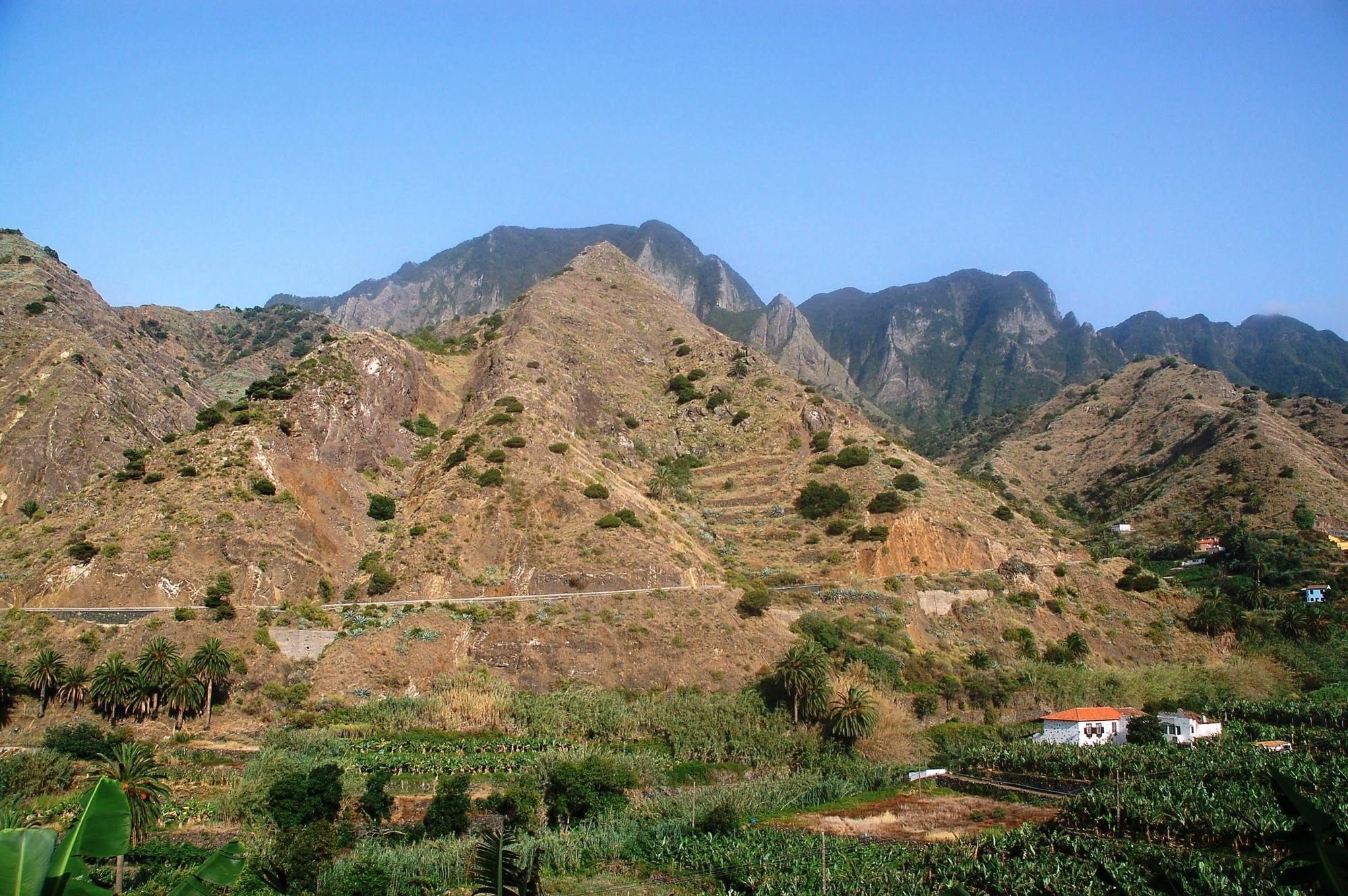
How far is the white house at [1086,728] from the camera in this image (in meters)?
50.4

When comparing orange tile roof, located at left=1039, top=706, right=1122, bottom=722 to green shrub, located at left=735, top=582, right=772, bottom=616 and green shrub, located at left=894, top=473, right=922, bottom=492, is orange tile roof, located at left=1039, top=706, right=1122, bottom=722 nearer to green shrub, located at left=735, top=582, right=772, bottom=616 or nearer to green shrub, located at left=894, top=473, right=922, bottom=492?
green shrub, located at left=735, top=582, right=772, bottom=616

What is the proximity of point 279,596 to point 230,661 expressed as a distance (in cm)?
775

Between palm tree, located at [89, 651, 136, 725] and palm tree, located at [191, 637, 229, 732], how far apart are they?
276 cm

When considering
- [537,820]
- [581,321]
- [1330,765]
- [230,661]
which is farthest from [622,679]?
[581,321]

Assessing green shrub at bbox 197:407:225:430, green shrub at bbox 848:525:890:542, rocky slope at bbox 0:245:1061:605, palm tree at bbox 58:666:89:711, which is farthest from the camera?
green shrub at bbox 848:525:890:542

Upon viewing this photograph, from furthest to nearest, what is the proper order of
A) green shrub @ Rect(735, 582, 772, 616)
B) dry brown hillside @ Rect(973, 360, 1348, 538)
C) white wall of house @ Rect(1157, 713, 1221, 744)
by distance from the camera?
dry brown hillside @ Rect(973, 360, 1348, 538) → green shrub @ Rect(735, 582, 772, 616) → white wall of house @ Rect(1157, 713, 1221, 744)

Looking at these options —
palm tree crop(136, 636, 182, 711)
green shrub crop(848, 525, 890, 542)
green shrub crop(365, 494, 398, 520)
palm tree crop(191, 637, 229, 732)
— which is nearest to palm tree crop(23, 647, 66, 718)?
palm tree crop(136, 636, 182, 711)

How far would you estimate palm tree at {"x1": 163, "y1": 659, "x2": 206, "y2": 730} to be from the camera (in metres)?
42.8

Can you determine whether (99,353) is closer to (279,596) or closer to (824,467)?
(279,596)

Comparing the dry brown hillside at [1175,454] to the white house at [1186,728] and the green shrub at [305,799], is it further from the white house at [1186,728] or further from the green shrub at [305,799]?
the green shrub at [305,799]

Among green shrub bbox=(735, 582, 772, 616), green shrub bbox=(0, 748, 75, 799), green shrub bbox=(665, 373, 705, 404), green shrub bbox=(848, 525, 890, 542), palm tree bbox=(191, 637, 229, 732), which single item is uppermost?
green shrub bbox=(665, 373, 705, 404)

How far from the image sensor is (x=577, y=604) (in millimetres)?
55438

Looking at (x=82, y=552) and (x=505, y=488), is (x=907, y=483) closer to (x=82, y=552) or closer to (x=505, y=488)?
(x=505, y=488)

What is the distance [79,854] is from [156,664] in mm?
42821
